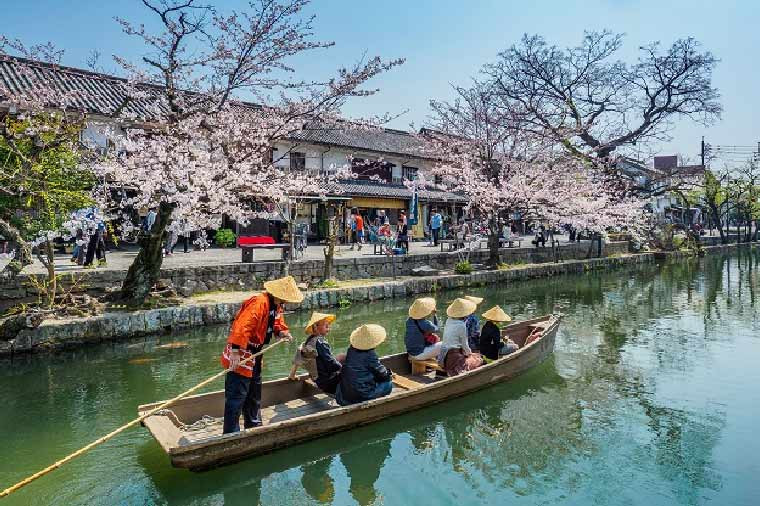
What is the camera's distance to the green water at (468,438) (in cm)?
560

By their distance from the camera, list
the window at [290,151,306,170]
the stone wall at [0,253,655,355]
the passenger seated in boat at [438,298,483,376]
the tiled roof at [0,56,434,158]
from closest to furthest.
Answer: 1. the passenger seated in boat at [438,298,483,376]
2. the stone wall at [0,253,655,355]
3. the tiled roof at [0,56,434,158]
4. the window at [290,151,306,170]

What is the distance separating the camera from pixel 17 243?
10.2 metres

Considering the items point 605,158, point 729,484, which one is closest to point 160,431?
point 729,484

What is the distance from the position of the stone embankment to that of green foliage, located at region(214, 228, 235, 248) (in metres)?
8.53

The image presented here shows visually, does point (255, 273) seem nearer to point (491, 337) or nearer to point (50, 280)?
point (50, 280)

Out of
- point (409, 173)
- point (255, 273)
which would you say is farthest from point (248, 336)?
point (409, 173)

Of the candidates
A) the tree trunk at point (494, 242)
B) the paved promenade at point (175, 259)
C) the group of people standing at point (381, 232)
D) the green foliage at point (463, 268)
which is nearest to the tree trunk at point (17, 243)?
the paved promenade at point (175, 259)

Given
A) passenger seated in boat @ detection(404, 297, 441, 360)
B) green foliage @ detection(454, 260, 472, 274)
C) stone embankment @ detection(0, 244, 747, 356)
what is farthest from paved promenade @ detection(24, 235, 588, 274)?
passenger seated in boat @ detection(404, 297, 441, 360)

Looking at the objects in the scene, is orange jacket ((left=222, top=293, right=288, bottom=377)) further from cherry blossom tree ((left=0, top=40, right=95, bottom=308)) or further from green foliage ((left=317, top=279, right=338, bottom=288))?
green foliage ((left=317, top=279, right=338, bottom=288))

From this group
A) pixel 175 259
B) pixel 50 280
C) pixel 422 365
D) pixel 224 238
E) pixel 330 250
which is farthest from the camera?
pixel 224 238

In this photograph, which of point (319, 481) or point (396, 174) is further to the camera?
point (396, 174)

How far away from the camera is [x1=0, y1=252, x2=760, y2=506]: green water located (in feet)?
18.4

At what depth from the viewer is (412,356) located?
8297 millimetres

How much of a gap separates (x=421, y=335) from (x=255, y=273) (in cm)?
841
